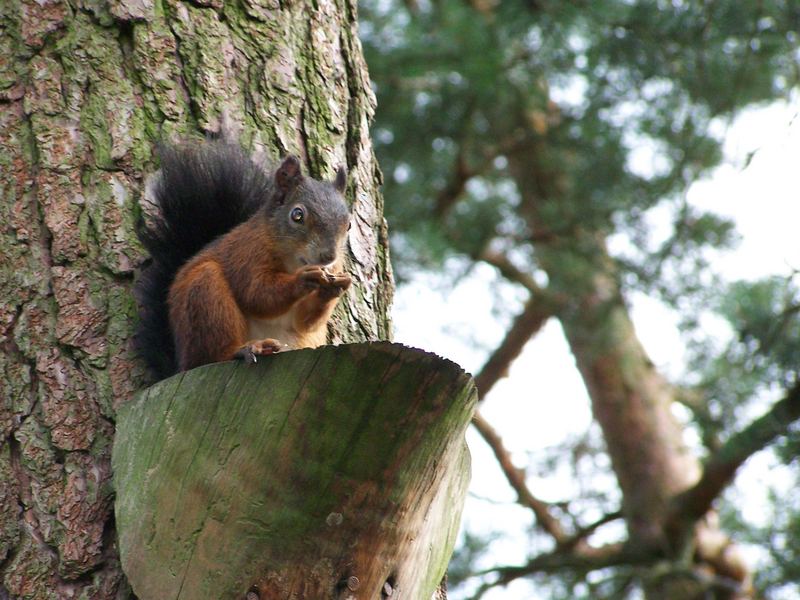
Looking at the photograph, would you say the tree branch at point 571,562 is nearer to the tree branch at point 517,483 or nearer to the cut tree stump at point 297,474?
the tree branch at point 517,483

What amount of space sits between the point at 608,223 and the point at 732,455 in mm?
1239

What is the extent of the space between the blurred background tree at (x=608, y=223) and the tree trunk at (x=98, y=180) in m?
1.68

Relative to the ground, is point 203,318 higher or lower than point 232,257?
lower

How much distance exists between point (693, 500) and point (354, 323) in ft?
8.66

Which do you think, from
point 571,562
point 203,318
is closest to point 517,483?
point 571,562

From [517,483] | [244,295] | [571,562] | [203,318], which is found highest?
[517,483]

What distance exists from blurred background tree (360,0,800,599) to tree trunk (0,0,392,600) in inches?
66.0

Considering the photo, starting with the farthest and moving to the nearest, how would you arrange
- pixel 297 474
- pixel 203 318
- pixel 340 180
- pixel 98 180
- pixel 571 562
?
1. pixel 571 562
2. pixel 340 180
3. pixel 98 180
4. pixel 203 318
5. pixel 297 474

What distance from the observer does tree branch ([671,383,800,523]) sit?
3.19 metres

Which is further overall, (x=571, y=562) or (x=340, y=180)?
(x=571, y=562)

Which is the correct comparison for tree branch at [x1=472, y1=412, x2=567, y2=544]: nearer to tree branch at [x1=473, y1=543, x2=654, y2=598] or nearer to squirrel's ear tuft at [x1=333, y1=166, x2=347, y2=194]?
tree branch at [x1=473, y1=543, x2=654, y2=598]

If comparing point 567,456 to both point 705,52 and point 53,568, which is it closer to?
point 705,52

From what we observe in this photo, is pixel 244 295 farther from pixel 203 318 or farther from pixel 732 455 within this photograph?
pixel 732 455

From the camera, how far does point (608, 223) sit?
14.3ft
